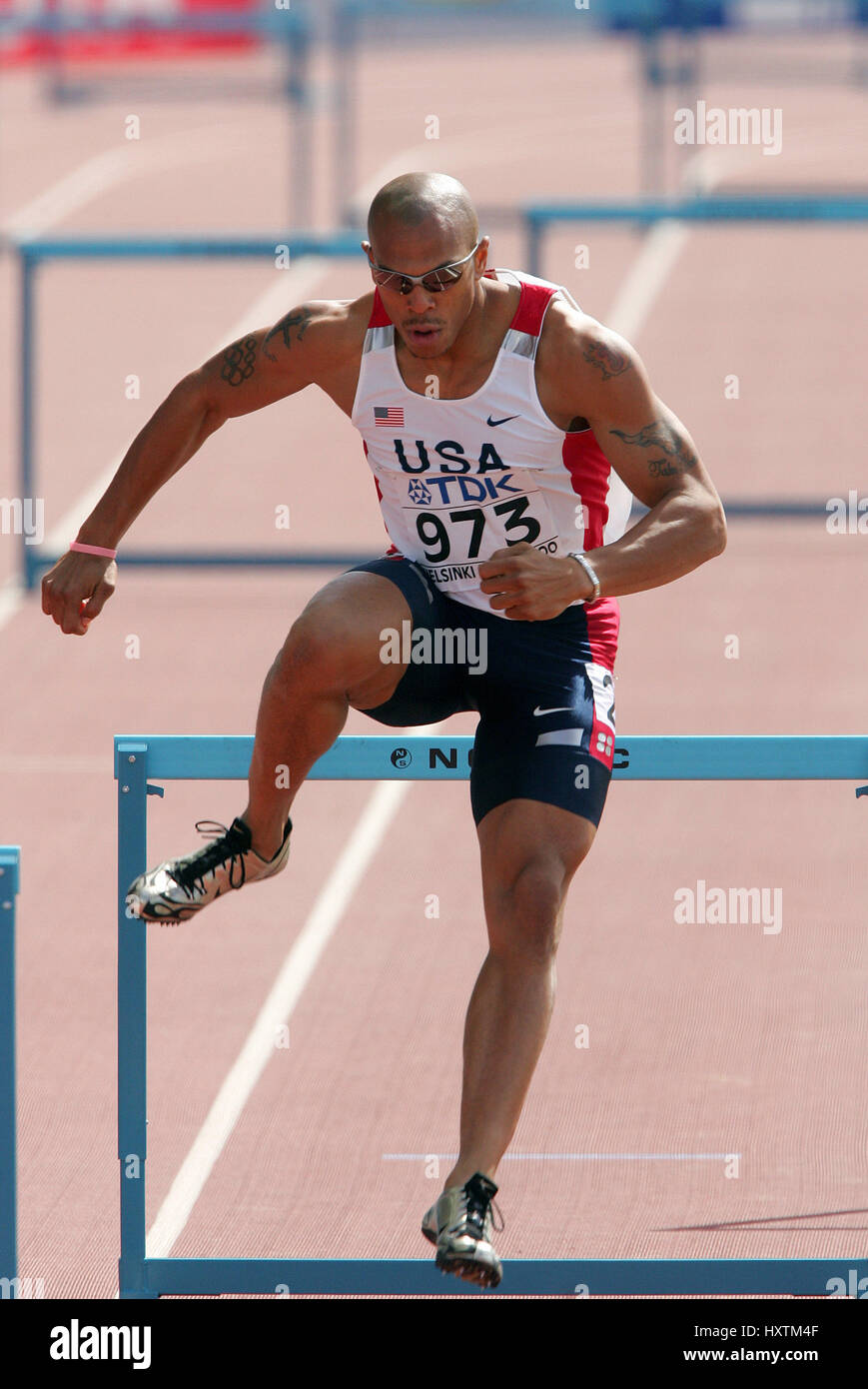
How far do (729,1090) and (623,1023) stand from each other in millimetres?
520

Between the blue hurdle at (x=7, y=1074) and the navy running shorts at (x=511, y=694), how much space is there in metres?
0.77

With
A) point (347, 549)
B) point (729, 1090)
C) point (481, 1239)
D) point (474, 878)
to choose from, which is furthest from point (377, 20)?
point (481, 1239)

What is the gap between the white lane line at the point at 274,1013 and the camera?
5.14 meters

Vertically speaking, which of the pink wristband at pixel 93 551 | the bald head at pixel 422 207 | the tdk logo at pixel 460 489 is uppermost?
the bald head at pixel 422 207

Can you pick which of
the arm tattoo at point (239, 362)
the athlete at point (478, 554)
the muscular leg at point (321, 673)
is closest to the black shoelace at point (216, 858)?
the athlete at point (478, 554)

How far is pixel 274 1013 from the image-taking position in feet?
20.8

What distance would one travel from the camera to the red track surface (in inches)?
205

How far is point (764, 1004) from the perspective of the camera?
6.32m

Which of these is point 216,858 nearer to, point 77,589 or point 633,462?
point 77,589

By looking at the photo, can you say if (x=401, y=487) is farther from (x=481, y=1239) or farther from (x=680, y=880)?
(x=680, y=880)

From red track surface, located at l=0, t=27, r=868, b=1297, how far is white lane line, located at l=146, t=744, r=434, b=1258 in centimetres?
4

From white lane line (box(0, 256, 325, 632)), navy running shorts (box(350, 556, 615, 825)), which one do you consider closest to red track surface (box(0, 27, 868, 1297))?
white lane line (box(0, 256, 325, 632))

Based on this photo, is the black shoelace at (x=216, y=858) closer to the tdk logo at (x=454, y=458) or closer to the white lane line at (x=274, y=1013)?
the tdk logo at (x=454, y=458)

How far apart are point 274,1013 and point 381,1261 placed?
219 cm
